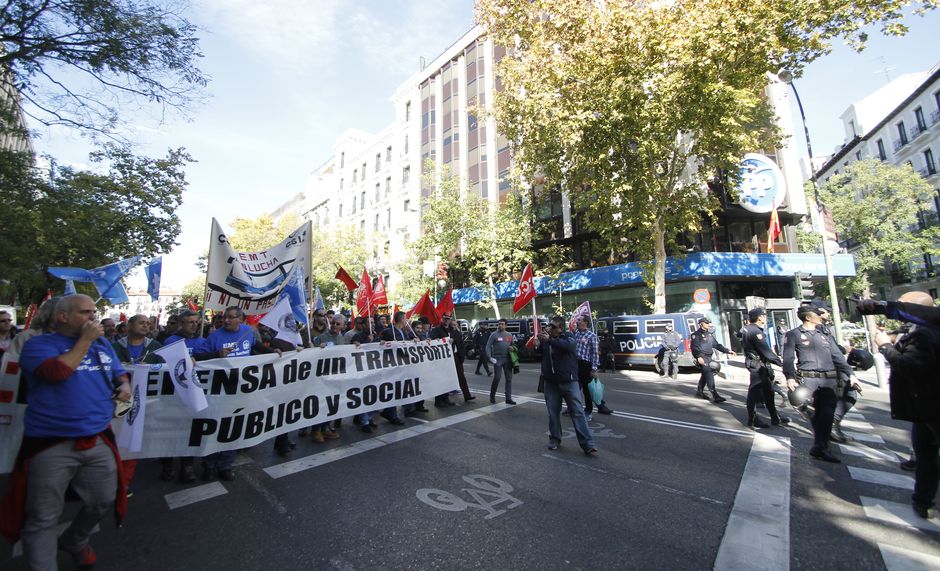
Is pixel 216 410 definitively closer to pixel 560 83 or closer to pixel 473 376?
pixel 473 376

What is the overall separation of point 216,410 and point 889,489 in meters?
7.01

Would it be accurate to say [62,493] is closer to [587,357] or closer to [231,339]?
[231,339]

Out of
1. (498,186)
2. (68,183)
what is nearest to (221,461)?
(68,183)

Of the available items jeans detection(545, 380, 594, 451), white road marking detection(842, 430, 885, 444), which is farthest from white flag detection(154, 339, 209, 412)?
white road marking detection(842, 430, 885, 444)

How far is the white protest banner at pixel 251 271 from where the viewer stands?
6391mm

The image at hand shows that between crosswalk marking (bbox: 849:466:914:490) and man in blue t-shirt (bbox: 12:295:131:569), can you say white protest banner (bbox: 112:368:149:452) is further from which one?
crosswalk marking (bbox: 849:466:914:490)

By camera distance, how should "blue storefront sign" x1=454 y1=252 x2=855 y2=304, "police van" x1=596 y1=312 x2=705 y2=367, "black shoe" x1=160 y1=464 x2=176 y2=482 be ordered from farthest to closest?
"blue storefront sign" x1=454 y1=252 x2=855 y2=304 → "police van" x1=596 y1=312 x2=705 y2=367 → "black shoe" x1=160 y1=464 x2=176 y2=482

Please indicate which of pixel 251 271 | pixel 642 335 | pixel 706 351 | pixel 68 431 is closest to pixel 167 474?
pixel 68 431

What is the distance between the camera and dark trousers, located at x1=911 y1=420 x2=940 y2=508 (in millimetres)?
3596

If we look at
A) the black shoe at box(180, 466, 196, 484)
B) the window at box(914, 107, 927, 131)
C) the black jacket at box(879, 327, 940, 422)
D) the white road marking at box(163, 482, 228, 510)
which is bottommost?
the white road marking at box(163, 482, 228, 510)

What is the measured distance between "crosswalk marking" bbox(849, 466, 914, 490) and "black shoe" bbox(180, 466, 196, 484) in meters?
7.14

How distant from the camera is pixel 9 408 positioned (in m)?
3.57

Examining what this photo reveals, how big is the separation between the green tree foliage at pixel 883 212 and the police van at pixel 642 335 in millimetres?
22066

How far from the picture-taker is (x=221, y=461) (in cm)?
485
